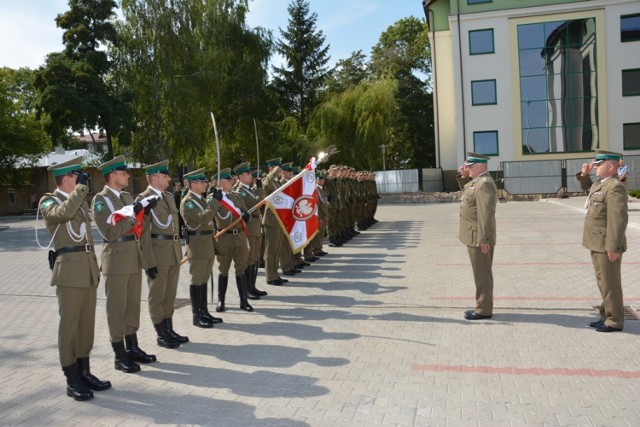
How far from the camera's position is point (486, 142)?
37.7 meters

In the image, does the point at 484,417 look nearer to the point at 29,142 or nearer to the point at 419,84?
the point at 29,142

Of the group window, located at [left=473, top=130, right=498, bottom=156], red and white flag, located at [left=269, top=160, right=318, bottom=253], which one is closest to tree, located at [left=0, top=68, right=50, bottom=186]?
window, located at [left=473, top=130, right=498, bottom=156]

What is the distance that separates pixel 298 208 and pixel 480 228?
2953mm

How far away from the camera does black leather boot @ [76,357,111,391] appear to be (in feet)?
16.9

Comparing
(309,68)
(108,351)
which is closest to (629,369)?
(108,351)

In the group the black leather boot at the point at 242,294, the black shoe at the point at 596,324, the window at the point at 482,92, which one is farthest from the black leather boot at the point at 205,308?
the window at the point at 482,92

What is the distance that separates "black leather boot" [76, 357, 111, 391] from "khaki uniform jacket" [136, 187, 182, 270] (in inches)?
49.9

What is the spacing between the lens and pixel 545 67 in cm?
3675

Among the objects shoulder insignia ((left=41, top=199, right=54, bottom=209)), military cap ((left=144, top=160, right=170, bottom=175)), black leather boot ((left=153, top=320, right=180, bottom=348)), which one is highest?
military cap ((left=144, top=160, right=170, bottom=175))

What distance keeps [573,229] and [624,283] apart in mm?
8328

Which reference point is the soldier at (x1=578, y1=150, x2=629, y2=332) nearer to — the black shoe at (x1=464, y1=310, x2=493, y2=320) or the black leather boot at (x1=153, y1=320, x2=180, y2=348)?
the black shoe at (x1=464, y1=310, x2=493, y2=320)

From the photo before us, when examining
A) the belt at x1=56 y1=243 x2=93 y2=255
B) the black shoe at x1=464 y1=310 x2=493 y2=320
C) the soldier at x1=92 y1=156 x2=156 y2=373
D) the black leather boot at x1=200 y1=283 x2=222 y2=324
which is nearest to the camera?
the belt at x1=56 y1=243 x2=93 y2=255

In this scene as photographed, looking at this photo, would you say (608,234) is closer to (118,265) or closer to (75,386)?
(118,265)

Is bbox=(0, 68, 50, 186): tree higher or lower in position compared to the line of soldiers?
higher
